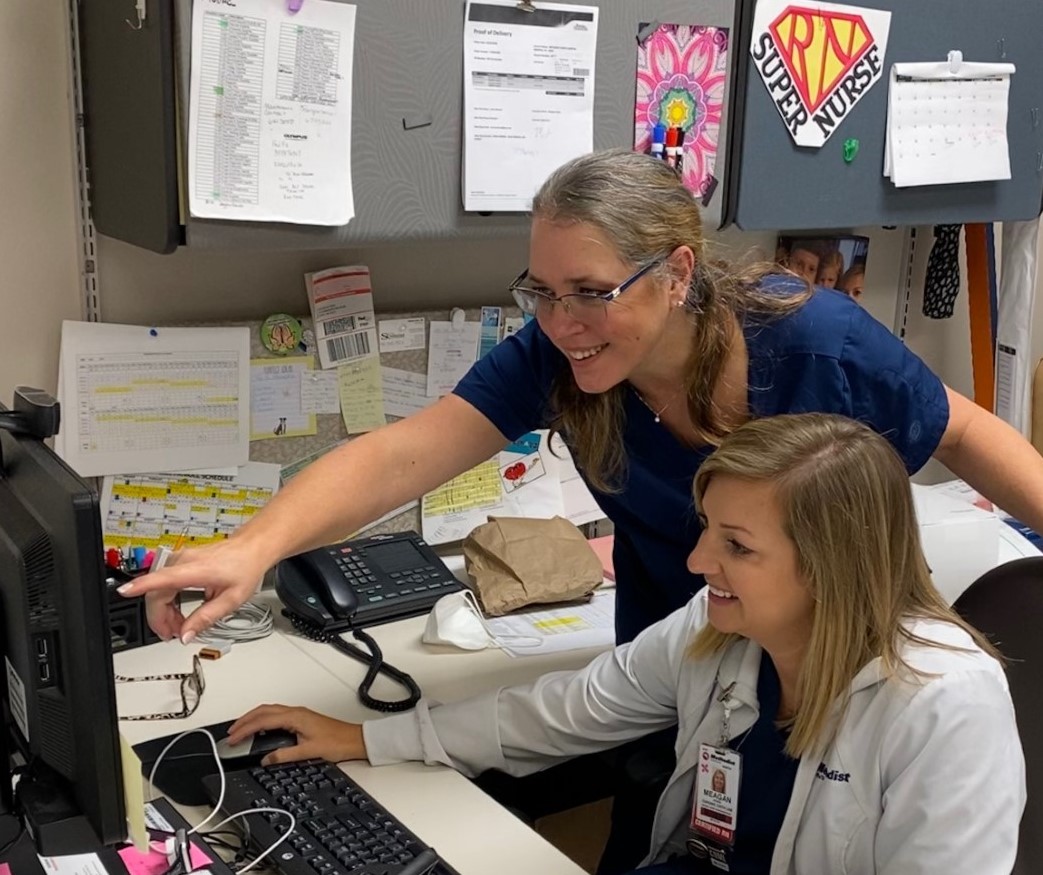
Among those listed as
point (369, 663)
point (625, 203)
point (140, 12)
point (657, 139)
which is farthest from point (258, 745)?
point (657, 139)

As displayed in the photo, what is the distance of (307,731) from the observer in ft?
4.12

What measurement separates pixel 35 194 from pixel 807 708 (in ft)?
3.65

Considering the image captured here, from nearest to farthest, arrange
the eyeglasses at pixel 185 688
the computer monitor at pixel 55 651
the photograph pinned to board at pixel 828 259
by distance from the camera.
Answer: the computer monitor at pixel 55 651, the eyeglasses at pixel 185 688, the photograph pinned to board at pixel 828 259

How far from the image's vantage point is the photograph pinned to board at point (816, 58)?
1.63 m

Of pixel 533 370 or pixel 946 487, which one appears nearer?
pixel 533 370

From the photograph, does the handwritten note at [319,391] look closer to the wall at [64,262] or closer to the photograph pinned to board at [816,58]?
the wall at [64,262]

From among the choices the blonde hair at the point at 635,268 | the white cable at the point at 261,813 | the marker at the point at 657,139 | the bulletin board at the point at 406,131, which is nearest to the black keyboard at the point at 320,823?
the white cable at the point at 261,813

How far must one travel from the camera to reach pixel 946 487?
2027 millimetres

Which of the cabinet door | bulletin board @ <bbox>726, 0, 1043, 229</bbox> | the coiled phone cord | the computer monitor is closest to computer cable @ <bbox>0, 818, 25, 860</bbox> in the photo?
the computer monitor

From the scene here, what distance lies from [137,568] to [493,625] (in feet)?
1.66

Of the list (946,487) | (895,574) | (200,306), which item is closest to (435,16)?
(200,306)

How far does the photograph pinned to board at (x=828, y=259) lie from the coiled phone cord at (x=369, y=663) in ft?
3.46

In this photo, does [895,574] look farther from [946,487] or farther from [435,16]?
[946,487]

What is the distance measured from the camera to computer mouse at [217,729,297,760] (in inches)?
48.4
